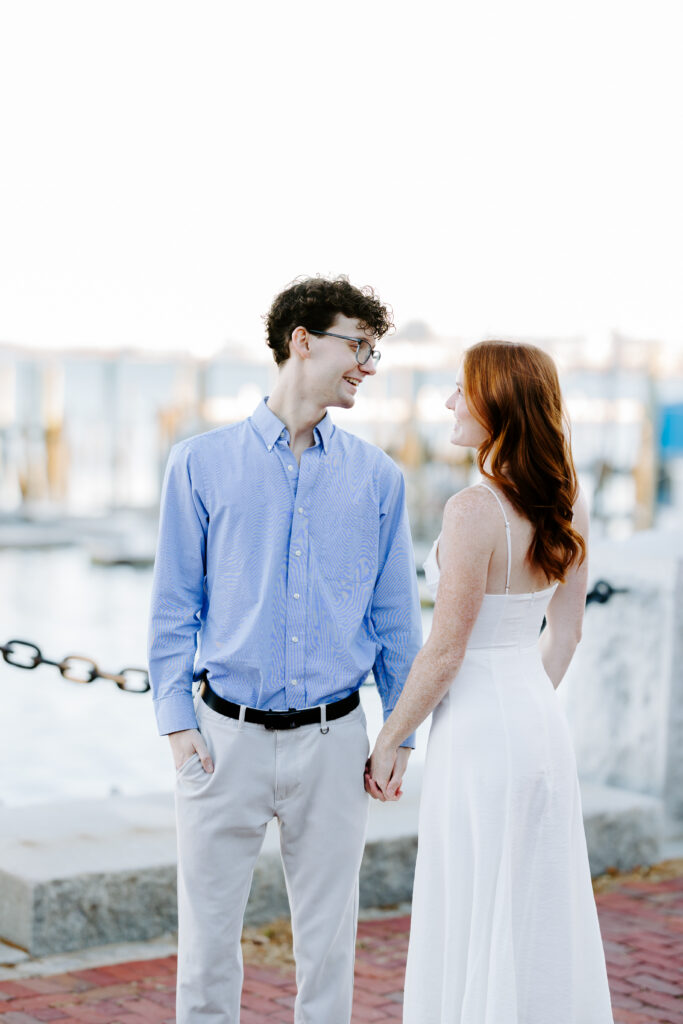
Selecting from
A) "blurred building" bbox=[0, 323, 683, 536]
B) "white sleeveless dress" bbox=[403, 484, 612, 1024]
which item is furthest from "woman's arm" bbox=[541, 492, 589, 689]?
"blurred building" bbox=[0, 323, 683, 536]

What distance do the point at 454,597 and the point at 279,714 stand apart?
440mm

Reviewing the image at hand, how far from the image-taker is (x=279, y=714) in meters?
2.58

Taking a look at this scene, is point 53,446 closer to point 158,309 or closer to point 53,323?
point 53,323

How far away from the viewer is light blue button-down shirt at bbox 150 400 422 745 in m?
2.59

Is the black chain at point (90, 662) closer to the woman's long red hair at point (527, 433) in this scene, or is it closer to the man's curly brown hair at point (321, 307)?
the man's curly brown hair at point (321, 307)

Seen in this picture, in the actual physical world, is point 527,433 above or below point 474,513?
above

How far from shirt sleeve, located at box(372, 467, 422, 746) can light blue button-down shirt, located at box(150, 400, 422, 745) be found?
Result: 0.26 ft

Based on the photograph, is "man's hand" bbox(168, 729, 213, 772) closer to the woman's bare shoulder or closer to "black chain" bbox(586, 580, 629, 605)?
the woman's bare shoulder

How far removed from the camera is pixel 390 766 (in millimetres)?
2607

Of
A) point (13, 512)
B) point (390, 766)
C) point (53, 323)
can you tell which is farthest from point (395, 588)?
point (53, 323)

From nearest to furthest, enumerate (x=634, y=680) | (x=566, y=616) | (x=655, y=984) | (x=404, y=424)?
(x=566, y=616)
(x=655, y=984)
(x=634, y=680)
(x=404, y=424)

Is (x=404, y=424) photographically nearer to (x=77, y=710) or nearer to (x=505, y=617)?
(x=77, y=710)

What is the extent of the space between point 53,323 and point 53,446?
25.7ft

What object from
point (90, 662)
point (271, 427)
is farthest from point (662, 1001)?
point (271, 427)
